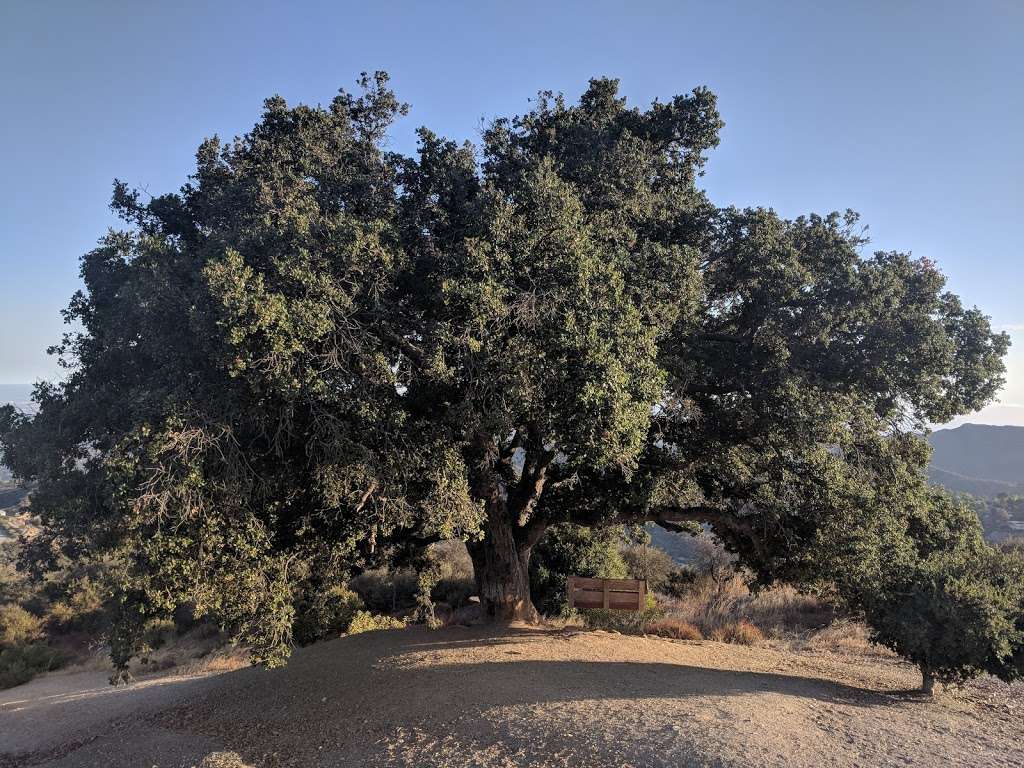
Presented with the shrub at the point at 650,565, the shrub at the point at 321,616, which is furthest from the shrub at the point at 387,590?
the shrub at the point at 650,565

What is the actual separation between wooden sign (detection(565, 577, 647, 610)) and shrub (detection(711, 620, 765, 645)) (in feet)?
12.0

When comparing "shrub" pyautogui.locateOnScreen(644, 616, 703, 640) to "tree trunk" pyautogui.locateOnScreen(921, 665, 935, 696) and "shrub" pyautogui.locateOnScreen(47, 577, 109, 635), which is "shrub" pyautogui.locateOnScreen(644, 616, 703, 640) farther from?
"shrub" pyautogui.locateOnScreen(47, 577, 109, 635)

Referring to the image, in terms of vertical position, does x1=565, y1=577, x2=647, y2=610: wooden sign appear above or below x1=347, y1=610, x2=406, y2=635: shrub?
above

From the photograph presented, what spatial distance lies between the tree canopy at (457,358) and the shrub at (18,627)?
64.7ft

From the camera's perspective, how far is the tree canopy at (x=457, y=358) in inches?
335

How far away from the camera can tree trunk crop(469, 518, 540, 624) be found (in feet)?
45.1

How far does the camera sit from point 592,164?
1101 cm

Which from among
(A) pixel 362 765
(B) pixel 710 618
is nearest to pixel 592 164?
→ (A) pixel 362 765

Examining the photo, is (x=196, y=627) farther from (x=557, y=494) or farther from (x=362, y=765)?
(x=362, y=765)

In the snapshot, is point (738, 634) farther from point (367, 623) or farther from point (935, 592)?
point (367, 623)

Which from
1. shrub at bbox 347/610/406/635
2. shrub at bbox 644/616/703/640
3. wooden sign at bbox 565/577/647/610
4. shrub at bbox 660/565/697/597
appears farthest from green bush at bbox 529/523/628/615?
shrub at bbox 660/565/697/597

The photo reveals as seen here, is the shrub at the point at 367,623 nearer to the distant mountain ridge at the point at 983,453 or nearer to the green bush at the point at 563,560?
the green bush at the point at 563,560

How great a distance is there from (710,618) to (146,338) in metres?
16.1

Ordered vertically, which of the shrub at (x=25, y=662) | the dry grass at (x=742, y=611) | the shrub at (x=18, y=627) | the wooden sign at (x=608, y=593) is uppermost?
the wooden sign at (x=608, y=593)
